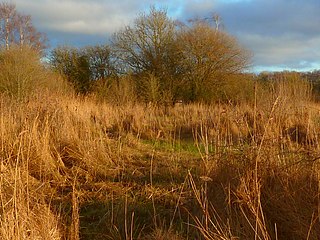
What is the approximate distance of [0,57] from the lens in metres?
17.8

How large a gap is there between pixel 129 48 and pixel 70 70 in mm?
4577

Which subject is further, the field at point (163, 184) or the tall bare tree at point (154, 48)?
the tall bare tree at point (154, 48)

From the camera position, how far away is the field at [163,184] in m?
2.72

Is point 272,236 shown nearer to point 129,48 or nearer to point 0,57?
point 0,57

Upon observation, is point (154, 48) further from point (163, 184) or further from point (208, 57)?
point (163, 184)

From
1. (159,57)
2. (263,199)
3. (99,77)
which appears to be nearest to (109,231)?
(263,199)

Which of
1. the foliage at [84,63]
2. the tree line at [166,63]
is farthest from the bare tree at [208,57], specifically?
the foliage at [84,63]

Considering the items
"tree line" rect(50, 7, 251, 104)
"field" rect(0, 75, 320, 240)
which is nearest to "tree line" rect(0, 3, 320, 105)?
"tree line" rect(50, 7, 251, 104)

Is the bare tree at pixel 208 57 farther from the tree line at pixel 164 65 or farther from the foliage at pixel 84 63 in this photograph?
the foliage at pixel 84 63

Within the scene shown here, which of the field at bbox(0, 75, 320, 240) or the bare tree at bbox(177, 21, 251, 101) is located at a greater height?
the bare tree at bbox(177, 21, 251, 101)

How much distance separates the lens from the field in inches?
107

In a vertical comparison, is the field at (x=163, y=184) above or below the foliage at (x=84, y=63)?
below

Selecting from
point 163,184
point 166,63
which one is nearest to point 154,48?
point 166,63

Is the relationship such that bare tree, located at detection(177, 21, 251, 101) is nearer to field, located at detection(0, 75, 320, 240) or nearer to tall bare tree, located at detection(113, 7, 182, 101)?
tall bare tree, located at detection(113, 7, 182, 101)
